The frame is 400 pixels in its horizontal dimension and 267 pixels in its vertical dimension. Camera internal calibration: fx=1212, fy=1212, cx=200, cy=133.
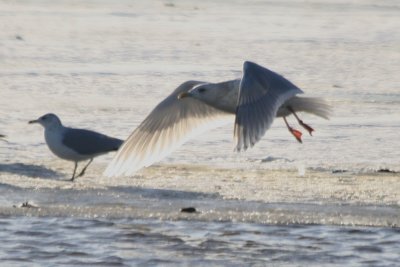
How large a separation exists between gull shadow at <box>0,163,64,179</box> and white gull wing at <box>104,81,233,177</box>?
0.52 m

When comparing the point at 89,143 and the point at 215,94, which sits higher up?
the point at 215,94

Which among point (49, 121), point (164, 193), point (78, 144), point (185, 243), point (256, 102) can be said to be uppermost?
point (256, 102)

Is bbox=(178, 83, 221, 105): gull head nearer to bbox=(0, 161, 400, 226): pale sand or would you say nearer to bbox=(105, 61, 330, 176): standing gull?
bbox=(105, 61, 330, 176): standing gull

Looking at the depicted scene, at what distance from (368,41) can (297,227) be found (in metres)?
9.78

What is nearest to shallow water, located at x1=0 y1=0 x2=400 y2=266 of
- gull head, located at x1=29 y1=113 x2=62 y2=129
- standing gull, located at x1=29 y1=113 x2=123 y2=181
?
standing gull, located at x1=29 y1=113 x2=123 y2=181

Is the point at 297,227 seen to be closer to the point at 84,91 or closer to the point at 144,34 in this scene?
the point at 84,91

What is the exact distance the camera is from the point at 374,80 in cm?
1295

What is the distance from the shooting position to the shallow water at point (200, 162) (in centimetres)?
655

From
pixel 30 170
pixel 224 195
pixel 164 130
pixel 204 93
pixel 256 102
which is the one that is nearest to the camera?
pixel 256 102

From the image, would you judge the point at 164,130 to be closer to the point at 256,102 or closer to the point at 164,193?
the point at 164,193

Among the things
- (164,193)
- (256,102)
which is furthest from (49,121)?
(256,102)

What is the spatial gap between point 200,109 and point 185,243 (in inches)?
90.6

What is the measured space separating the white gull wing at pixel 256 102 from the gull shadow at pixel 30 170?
1.74 metres

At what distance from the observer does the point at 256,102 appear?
7.46 metres
